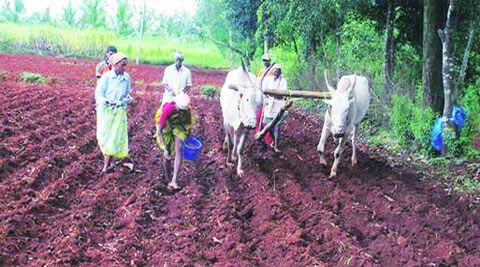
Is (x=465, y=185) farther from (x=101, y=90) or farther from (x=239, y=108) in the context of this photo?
(x=101, y=90)

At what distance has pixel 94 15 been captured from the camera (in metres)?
40.3

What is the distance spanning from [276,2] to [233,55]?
16492mm

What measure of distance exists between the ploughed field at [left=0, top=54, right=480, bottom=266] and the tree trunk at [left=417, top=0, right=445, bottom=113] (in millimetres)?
1340

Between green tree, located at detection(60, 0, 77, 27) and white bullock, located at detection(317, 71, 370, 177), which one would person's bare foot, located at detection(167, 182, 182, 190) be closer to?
white bullock, located at detection(317, 71, 370, 177)

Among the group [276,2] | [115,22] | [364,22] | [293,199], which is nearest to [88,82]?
[276,2]

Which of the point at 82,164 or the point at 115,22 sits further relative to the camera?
the point at 115,22

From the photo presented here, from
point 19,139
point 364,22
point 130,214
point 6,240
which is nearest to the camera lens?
point 6,240

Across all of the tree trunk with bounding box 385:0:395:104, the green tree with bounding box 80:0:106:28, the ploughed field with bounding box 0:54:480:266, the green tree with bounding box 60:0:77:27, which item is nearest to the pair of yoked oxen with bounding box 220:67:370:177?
the ploughed field with bounding box 0:54:480:266

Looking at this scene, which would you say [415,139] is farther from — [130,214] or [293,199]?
[130,214]

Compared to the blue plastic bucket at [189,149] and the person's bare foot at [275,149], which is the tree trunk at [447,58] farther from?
the blue plastic bucket at [189,149]

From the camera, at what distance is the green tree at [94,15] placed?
40.2 metres

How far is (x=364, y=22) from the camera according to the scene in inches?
571

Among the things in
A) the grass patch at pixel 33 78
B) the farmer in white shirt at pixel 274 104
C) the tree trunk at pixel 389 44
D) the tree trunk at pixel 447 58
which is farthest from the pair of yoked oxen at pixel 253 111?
the grass patch at pixel 33 78

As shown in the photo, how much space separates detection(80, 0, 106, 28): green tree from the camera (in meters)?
40.2
